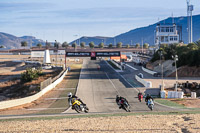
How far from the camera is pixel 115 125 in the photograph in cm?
1770

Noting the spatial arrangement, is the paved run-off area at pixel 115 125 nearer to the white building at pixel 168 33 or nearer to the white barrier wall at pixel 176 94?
the white barrier wall at pixel 176 94

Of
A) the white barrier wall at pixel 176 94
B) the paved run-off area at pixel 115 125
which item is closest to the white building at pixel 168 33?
the white barrier wall at pixel 176 94

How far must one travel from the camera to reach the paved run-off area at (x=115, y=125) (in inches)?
647

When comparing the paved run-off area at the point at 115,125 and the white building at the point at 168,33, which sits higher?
the white building at the point at 168,33

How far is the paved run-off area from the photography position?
16.4 meters

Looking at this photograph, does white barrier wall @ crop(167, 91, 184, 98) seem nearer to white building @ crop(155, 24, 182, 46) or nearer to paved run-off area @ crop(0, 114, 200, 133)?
paved run-off area @ crop(0, 114, 200, 133)

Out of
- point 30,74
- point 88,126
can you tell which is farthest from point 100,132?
point 30,74

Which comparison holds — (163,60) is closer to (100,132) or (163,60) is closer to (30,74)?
(30,74)

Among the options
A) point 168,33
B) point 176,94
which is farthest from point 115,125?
point 168,33

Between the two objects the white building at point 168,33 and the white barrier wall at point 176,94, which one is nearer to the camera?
the white barrier wall at point 176,94

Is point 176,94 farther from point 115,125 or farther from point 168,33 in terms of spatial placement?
point 168,33

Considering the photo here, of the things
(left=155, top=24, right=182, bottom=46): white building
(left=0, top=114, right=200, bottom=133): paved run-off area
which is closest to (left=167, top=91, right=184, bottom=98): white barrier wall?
(left=0, top=114, right=200, bottom=133): paved run-off area

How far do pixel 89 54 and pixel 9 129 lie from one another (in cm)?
6117

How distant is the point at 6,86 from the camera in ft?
205
